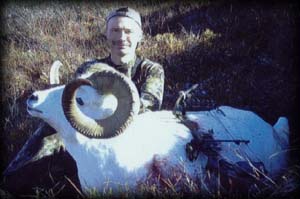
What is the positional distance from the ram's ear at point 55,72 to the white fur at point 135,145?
0.82 ft

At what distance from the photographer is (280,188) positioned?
5.24 metres

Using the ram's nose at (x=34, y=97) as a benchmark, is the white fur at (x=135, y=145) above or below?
below

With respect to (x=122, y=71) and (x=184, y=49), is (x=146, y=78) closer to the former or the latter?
(x=122, y=71)

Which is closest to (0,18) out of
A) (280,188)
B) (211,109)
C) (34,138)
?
(34,138)

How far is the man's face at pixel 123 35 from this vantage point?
532 centimetres

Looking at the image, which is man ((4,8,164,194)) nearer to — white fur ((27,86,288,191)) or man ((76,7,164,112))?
man ((76,7,164,112))

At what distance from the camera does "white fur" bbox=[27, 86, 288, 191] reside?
5.03m

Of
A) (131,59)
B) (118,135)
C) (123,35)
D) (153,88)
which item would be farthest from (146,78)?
(118,135)

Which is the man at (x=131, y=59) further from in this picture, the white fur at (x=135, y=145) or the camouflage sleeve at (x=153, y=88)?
the white fur at (x=135, y=145)

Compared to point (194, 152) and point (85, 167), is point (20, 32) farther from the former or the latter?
point (194, 152)

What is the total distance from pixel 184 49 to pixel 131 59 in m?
0.61

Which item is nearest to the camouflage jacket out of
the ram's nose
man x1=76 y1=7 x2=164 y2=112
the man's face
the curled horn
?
man x1=76 y1=7 x2=164 y2=112

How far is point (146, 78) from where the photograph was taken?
17.3 feet

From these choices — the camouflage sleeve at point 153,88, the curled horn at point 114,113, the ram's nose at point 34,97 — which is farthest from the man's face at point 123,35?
the ram's nose at point 34,97
